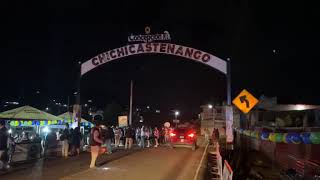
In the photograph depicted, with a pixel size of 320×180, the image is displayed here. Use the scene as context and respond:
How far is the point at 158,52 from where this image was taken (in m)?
26.1

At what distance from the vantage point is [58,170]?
→ 1630cm

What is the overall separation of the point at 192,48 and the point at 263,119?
1417cm

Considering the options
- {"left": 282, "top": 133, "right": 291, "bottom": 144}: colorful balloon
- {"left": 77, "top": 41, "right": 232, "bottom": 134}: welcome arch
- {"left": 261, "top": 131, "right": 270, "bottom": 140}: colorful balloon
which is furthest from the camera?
{"left": 77, "top": 41, "right": 232, "bottom": 134}: welcome arch

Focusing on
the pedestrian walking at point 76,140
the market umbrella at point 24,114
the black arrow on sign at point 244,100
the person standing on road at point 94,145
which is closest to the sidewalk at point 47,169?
the person standing on road at point 94,145

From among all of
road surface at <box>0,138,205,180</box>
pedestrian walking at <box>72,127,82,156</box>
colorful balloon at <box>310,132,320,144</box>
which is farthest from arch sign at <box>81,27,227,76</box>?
colorful balloon at <box>310,132,320,144</box>

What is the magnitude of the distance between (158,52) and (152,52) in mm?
384

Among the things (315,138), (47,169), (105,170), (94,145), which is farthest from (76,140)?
(315,138)

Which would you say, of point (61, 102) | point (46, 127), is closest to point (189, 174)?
point (46, 127)

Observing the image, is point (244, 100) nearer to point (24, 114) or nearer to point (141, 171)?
point (141, 171)

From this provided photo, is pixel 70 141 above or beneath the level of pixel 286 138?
beneath

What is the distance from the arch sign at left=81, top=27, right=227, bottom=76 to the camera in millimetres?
24719

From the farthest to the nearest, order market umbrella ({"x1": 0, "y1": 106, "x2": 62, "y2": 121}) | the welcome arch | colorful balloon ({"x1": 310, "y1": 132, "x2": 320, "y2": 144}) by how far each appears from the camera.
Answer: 1. the welcome arch
2. market umbrella ({"x1": 0, "y1": 106, "x2": 62, "y2": 121})
3. colorful balloon ({"x1": 310, "y1": 132, "x2": 320, "y2": 144})

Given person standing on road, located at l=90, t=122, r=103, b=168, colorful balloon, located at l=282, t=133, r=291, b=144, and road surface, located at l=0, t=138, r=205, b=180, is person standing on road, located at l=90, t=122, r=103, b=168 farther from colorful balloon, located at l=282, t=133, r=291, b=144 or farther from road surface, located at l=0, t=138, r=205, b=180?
colorful balloon, located at l=282, t=133, r=291, b=144

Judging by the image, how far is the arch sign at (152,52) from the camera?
24.7m
